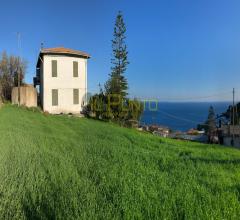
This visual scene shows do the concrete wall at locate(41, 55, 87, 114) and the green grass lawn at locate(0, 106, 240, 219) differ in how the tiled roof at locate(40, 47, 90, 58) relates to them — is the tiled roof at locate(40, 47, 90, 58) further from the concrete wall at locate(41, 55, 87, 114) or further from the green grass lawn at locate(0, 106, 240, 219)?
the green grass lawn at locate(0, 106, 240, 219)

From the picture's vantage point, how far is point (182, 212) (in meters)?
3.52

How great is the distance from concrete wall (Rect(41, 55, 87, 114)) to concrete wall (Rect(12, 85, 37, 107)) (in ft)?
3.67

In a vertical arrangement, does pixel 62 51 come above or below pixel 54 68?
above

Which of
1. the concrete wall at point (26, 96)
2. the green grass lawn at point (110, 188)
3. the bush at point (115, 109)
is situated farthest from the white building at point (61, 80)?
the green grass lawn at point (110, 188)

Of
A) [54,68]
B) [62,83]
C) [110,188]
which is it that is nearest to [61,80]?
[62,83]

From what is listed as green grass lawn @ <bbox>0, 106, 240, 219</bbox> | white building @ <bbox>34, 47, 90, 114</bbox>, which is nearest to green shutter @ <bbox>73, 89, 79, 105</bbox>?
white building @ <bbox>34, 47, 90, 114</bbox>

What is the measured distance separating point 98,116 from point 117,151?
18356 mm

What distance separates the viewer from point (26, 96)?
2636 centimetres

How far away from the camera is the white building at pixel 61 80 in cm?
2611

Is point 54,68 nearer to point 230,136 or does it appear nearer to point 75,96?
point 75,96

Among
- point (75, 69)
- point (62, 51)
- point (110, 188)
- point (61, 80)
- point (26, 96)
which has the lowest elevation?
point (110, 188)

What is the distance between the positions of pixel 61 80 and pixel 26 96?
10.9ft

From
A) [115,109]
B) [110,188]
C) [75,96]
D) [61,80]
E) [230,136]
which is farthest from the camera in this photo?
[230,136]

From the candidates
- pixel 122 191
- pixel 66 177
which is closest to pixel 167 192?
pixel 122 191
